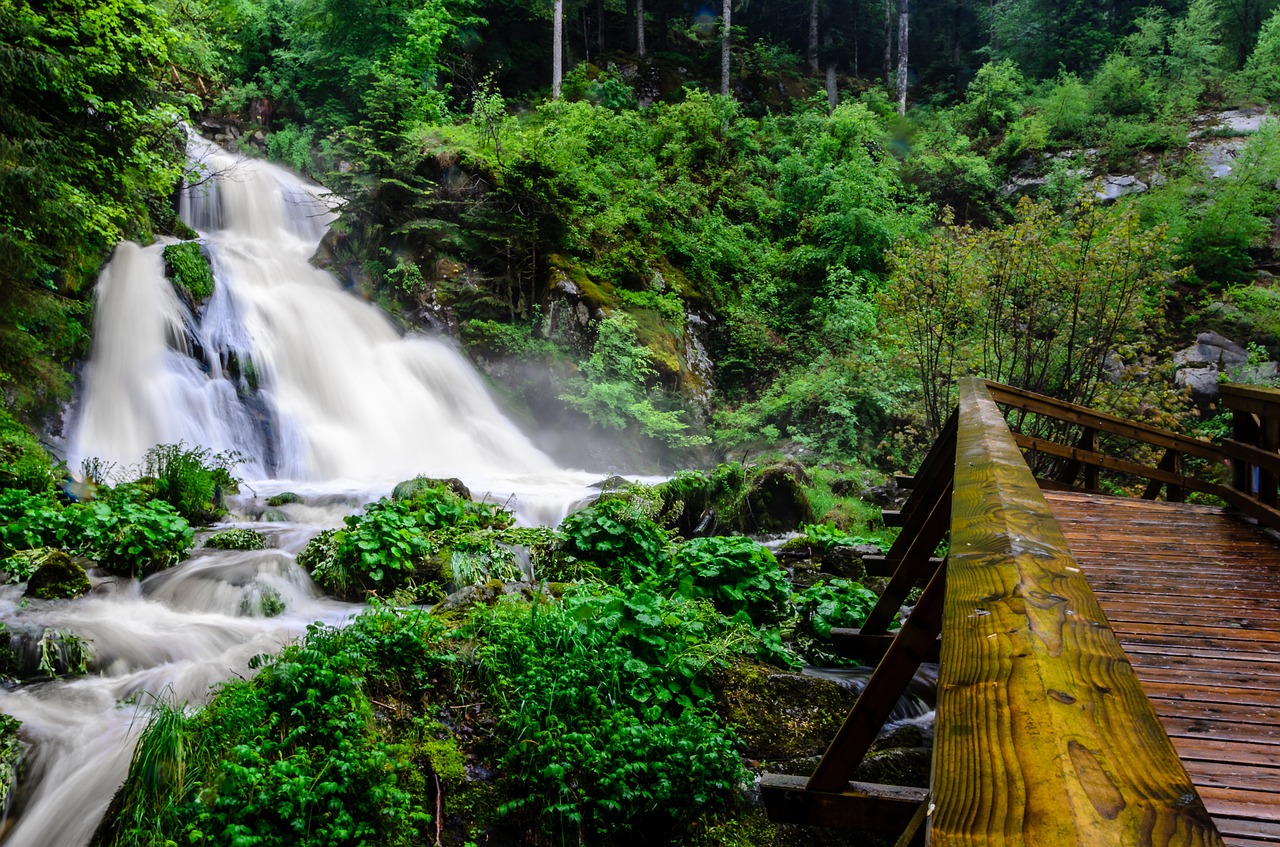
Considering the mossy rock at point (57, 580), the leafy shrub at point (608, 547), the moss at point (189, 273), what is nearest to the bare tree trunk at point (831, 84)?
the moss at point (189, 273)

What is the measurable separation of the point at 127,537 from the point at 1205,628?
27.1ft

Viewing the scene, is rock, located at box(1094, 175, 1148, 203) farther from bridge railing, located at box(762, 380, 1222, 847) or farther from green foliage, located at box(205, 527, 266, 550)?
bridge railing, located at box(762, 380, 1222, 847)

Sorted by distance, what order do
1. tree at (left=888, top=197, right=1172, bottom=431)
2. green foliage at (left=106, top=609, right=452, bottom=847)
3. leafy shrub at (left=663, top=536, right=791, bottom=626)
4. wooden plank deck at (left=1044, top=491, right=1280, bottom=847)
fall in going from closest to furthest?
1. wooden plank deck at (left=1044, top=491, right=1280, bottom=847)
2. green foliage at (left=106, top=609, right=452, bottom=847)
3. leafy shrub at (left=663, top=536, right=791, bottom=626)
4. tree at (left=888, top=197, right=1172, bottom=431)

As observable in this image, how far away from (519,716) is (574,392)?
35.9 ft

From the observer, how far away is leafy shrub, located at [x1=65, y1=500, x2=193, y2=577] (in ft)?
22.3

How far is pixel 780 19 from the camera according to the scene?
3603cm

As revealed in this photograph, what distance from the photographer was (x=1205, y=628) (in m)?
3.36

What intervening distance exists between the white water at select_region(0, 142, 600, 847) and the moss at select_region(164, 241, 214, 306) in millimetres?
169

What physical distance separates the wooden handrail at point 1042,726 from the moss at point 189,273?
592 inches

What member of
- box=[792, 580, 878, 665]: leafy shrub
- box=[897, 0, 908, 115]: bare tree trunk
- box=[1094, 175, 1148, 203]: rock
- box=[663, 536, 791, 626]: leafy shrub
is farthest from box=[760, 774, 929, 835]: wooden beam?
box=[897, 0, 908, 115]: bare tree trunk

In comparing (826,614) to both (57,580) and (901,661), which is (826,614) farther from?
(57,580)

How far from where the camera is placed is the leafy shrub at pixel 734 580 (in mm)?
5992

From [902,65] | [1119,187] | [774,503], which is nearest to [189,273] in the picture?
[774,503]

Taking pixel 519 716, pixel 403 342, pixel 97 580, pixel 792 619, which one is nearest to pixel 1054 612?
pixel 519 716
